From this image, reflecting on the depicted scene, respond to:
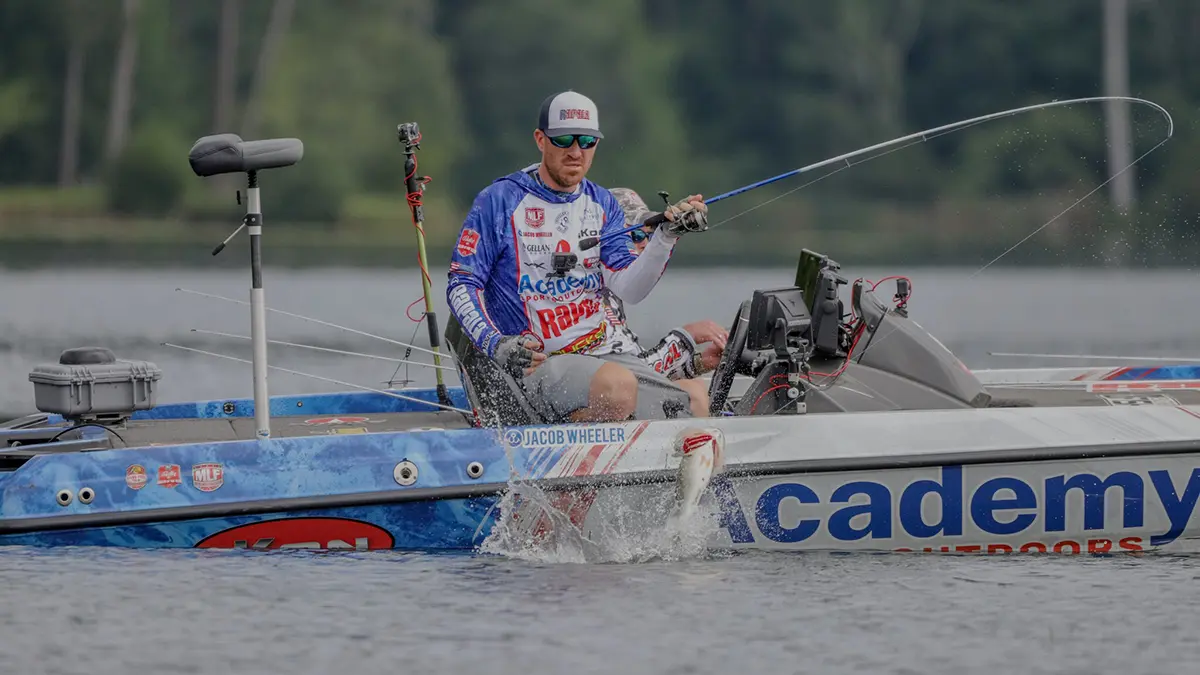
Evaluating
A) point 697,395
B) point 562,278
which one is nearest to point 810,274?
point 697,395

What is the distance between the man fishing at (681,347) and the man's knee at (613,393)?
1.22ft

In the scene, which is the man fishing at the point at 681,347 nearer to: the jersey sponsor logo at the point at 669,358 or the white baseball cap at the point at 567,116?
the jersey sponsor logo at the point at 669,358

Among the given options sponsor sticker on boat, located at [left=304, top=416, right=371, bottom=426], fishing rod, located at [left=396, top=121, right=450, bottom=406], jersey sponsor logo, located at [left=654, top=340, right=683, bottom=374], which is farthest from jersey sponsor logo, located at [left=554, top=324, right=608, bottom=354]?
sponsor sticker on boat, located at [left=304, top=416, right=371, bottom=426]

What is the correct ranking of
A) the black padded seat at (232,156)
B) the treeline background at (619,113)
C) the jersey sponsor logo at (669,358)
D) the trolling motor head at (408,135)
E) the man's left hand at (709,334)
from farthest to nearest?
the treeline background at (619,113) → the trolling motor head at (408,135) → the man's left hand at (709,334) → the jersey sponsor logo at (669,358) → the black padded seat at (232,156)

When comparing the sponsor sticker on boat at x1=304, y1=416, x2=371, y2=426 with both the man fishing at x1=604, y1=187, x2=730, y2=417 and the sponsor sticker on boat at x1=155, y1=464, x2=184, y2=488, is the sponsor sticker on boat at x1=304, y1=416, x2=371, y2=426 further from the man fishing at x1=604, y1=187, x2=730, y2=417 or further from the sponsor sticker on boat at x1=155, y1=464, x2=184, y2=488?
the man fishing at x1=604, y1=187, x2=730, y2=417

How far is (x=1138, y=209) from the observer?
3250cm

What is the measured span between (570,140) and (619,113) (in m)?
38.7

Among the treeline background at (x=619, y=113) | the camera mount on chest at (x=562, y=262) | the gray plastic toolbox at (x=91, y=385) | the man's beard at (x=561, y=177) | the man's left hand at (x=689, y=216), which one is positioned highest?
the treeline background at (x=619, y=113)

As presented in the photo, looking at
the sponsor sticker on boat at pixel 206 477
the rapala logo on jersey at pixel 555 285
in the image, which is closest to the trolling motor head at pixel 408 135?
the rapala logo on jersey at pixel 555 285

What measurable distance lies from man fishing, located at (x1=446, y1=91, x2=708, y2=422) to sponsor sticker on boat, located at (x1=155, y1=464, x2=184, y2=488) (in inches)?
49.9

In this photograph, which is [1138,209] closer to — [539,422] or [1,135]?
[1,135]

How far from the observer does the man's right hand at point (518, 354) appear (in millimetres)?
7754

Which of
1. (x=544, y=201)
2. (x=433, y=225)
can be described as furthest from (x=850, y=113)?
(x=544, y=201)

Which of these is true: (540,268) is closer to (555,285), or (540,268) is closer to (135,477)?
(555,285)
